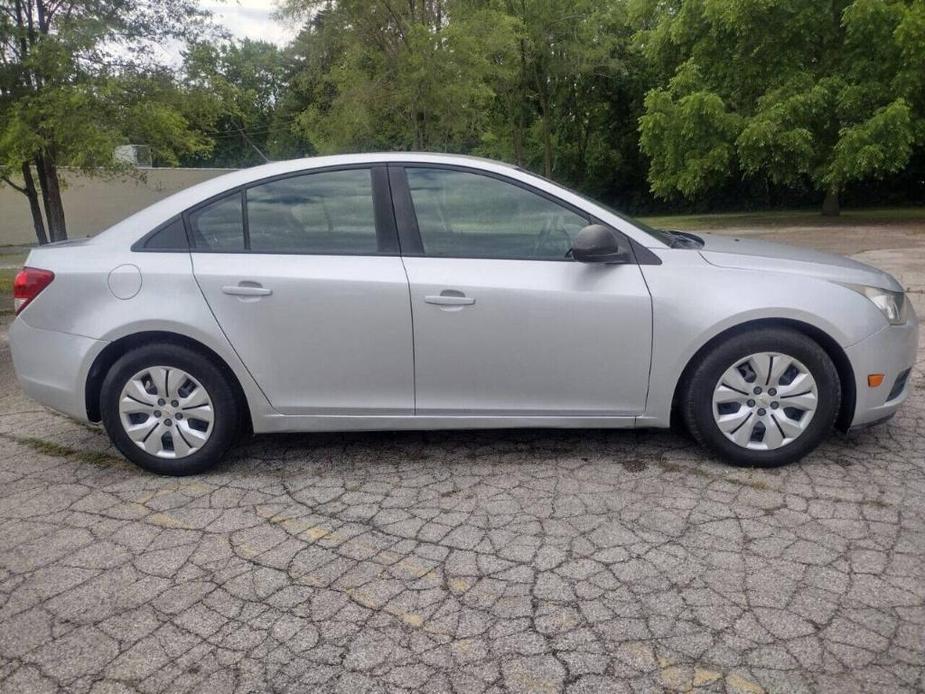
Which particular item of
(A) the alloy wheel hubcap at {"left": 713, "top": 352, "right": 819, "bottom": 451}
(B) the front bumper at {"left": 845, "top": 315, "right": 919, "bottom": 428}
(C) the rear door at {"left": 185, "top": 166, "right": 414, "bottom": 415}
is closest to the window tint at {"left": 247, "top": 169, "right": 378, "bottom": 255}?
(C) the rear door at {"left": 185, "top": 166, "right": 414, "bottom": 415}

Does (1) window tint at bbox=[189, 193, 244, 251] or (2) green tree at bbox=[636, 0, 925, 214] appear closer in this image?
(1) window tint at bbox=[189, 193, 244, 251]

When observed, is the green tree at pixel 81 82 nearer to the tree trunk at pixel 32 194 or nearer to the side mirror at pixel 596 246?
the tree trunk at pixel 32 194

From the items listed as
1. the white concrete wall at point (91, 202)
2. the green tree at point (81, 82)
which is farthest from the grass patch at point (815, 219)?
the white concrete wall at point (91, 202)

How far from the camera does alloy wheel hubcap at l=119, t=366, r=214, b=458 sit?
13.2 ft

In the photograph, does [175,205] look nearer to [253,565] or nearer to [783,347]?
[253,565]

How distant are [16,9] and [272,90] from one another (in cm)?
6175

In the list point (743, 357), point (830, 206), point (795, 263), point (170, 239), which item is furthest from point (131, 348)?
point (830, 206)

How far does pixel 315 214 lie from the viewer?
408cm

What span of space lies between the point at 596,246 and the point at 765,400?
1142 millimetres

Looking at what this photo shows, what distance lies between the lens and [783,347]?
3889mm

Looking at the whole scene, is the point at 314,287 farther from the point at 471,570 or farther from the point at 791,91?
the point at 791,91

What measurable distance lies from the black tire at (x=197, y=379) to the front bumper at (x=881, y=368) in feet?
10.2

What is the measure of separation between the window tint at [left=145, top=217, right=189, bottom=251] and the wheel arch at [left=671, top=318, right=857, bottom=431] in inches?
104

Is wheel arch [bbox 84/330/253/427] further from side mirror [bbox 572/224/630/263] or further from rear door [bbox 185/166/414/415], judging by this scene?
side mirror [bbox 572/224/630/263]
